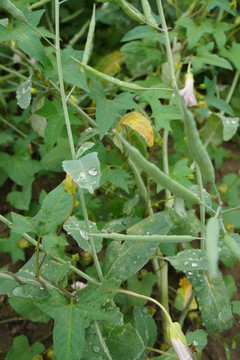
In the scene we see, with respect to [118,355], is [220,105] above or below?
above

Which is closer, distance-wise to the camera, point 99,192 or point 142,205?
point 142,205

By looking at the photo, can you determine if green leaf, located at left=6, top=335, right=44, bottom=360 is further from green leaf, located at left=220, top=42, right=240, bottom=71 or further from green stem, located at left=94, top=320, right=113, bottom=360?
green leaf, located at left=220, top=42, right=240, bottom=71

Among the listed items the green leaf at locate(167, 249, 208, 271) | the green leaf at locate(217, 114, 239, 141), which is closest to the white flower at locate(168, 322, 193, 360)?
the green leaf at locate(167, 249, 208, 271)

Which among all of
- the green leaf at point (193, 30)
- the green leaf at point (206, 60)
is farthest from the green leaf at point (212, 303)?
the green leaf at point (193, 30)

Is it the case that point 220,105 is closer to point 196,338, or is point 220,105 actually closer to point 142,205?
point 142,205

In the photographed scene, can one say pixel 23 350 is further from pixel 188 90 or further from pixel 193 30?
pixel 193 30

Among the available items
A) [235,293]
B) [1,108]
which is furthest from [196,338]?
[1,108]
